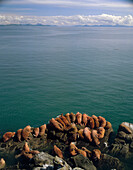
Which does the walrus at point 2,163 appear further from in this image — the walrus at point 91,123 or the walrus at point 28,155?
the walrus at point 91,123

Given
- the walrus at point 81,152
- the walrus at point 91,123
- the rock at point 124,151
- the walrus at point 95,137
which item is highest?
the walrus at point 91,123

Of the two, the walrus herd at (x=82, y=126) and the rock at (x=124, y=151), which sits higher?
the walrus herd at (x=82, y=126)

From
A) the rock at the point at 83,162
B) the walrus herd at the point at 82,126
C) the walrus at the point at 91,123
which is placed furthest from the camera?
the walrus at the point at 91,123

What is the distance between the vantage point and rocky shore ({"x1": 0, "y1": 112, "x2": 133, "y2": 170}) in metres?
19.4

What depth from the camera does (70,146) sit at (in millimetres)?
21734

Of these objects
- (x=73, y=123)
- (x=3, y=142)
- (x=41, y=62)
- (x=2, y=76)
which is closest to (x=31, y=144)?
(x=3, y=142)

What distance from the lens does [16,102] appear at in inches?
1401

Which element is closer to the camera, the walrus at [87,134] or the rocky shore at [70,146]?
the rocky shore at [70,146]

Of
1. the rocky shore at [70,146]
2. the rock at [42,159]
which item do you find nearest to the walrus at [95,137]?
the rocky shore at [70,146]

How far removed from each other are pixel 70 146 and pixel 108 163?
4.59 meters

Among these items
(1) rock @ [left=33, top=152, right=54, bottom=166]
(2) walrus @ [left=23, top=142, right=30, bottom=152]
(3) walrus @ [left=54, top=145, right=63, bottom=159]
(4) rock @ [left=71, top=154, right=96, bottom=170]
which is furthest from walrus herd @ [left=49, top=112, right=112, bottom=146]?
(1) rock @ [left=33, top=152, right=54, bottom=166]

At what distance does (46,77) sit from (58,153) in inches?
1281

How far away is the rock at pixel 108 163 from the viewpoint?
1988cm

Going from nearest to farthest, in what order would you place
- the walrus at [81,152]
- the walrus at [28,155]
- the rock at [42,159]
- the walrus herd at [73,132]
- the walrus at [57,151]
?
the rock at [42,159] → the walrus at [28,155] → the walrus at [81,152] → the walrus at [57,151] → the walrus herd at [73,132]
